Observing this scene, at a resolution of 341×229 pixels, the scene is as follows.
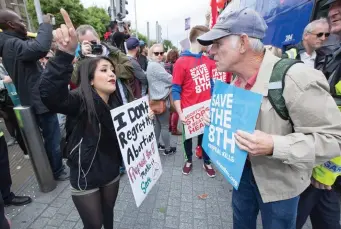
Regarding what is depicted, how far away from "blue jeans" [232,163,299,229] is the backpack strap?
54 cm

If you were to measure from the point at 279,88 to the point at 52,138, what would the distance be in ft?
10.5

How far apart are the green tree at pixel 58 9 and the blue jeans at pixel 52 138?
2417 centimetres

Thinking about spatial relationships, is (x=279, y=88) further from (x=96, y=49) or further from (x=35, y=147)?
(x=35, y=147)

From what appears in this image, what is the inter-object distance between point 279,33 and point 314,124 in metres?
4.38

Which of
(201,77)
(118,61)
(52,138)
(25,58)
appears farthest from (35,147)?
(201,77)

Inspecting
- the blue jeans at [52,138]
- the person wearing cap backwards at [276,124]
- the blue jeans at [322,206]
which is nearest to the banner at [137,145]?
the person wearing cap backwards at [276,124]

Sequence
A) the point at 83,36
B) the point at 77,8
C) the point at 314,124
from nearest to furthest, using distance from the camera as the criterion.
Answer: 1. the point at 314,124
2. the point at 83,36
3. the point at 77,8

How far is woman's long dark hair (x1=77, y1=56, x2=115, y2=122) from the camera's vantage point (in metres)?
1.60

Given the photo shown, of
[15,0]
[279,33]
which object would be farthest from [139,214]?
[15,0]

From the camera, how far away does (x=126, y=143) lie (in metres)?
1.72

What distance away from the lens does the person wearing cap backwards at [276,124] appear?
1.08 m

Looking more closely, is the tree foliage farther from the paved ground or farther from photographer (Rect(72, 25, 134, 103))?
the paved ground

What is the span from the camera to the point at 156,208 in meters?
2.75

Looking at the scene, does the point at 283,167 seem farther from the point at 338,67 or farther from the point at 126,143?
the point at 126,143
